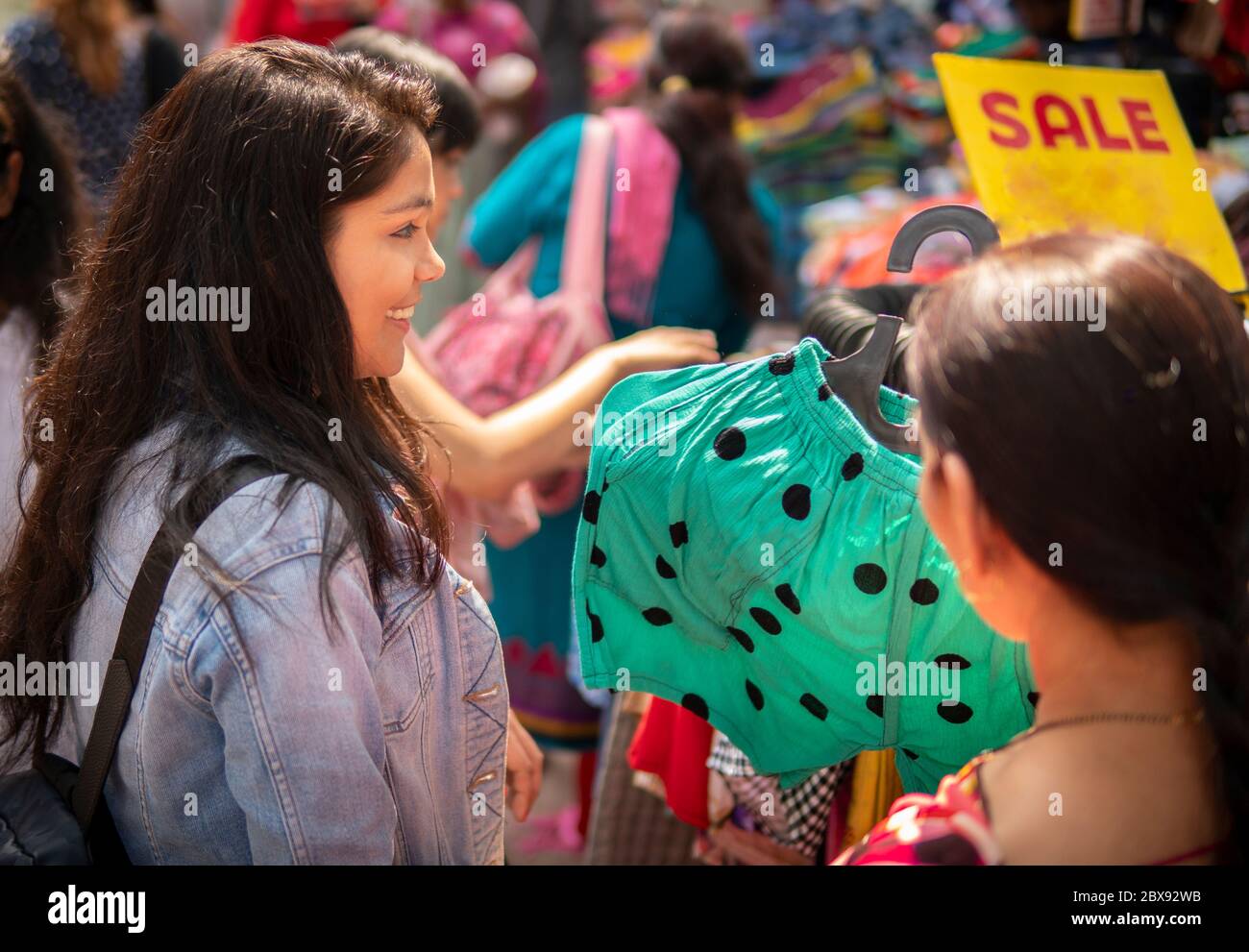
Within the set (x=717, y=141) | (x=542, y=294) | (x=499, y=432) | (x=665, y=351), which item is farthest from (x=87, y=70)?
(x=665, y=351)

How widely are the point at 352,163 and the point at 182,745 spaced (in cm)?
59

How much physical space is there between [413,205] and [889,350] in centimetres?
52

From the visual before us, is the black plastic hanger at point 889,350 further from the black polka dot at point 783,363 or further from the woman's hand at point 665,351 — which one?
the woman's hand at point 665,351

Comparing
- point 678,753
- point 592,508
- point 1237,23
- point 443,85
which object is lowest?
point 678,753

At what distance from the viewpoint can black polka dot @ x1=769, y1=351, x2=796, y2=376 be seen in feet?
4.46

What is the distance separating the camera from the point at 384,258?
51.1 inches

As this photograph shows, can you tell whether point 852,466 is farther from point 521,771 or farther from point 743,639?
point 521,771

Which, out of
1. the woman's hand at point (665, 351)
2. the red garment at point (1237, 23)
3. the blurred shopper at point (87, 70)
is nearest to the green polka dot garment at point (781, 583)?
the woman's hand at point (665, 351)

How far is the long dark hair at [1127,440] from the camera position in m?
0.91

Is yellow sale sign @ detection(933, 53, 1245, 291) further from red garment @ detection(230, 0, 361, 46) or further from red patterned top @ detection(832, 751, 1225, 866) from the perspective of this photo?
red garment @ detection(230, 0, 361, 46)

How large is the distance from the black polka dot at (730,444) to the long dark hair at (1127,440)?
1.28ft

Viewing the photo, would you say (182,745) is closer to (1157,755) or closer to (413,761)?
(413,761)

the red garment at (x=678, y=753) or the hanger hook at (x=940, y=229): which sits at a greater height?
the hanger hook at (x=940, y=229)

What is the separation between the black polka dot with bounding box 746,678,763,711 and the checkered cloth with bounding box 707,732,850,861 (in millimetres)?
298
